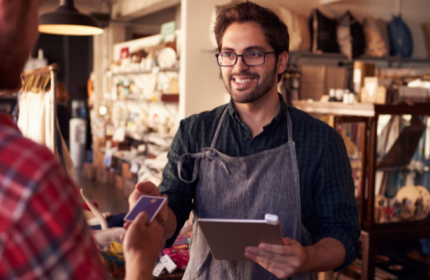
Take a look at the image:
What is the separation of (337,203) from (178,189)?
0.62 meters

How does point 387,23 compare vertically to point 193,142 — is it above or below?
above

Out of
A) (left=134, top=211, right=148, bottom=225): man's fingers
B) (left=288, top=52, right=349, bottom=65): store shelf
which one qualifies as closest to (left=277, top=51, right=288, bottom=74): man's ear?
(left=134, top=211, right=148, bottom=225): man's fingers

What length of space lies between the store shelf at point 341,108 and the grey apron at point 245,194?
6.70 ft

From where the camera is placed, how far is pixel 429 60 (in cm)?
597

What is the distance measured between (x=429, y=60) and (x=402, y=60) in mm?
544

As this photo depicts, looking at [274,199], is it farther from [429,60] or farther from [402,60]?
[429,60]

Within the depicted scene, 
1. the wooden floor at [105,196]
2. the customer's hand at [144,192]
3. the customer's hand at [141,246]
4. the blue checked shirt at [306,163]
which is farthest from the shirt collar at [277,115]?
the wooden floor at [105,196]

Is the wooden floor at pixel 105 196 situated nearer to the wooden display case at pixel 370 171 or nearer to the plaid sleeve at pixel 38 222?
the wooden display case at pixel 370 171

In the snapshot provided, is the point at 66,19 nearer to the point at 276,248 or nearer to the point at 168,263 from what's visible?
the point at 168,263

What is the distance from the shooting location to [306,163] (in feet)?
5.39

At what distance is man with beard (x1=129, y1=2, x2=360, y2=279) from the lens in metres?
1.60

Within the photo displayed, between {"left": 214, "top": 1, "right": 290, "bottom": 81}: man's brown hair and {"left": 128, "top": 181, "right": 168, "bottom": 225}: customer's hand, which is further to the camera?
{"left": 214, "top": 1, "right": 290, "bottom": 81}: man's brown hair

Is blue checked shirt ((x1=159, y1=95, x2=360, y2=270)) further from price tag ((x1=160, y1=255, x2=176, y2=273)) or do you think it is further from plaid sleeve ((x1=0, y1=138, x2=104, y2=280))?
plaid sleeve ((x1=0, y1=138, x2=104, y2=280))

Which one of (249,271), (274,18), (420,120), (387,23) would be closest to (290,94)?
(420,120)
